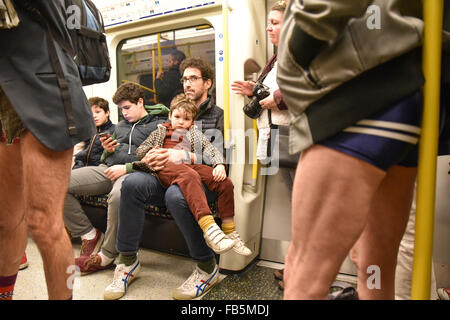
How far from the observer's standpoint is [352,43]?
646 millimetres

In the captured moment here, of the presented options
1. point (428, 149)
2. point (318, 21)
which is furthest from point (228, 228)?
point (318, 21)

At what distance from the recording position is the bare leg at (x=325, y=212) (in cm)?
65

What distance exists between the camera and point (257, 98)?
1.96 m

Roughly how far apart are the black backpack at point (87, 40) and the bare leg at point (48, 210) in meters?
0.39

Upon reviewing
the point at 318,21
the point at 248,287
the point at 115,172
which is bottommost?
the point at 248,287

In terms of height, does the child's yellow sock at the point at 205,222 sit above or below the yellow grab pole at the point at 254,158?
below

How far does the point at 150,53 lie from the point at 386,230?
2.96 metres

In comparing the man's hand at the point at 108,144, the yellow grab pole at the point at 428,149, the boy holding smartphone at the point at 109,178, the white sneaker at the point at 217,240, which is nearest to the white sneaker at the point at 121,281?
the boy holding smartphone at the point at 109,178

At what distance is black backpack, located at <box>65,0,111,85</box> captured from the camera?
1.18m

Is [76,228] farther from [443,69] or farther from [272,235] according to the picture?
[443,69]

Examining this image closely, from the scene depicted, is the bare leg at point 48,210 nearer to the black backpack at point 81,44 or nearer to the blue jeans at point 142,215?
the black backpack at point 81,44

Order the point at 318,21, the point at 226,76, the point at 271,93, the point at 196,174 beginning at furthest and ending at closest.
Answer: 1. the point at 226,76
2. the point at 196,174
3. the point at 271,93
4. the point at 318,21

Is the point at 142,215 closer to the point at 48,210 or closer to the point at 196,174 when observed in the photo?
the point at 196,174
